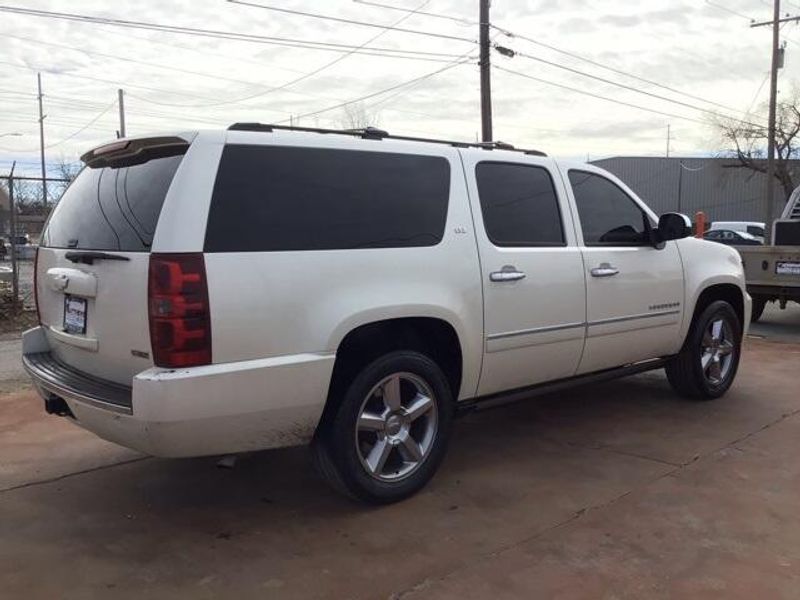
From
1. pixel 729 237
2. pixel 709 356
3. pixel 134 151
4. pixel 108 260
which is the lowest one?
pixel 709 356

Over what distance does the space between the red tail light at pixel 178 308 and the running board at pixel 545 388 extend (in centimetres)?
177

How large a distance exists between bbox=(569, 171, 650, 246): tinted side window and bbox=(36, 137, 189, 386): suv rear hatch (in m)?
2.77

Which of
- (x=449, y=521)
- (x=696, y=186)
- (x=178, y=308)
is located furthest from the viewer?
(x=696, y=186)

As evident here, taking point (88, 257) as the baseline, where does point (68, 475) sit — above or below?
below

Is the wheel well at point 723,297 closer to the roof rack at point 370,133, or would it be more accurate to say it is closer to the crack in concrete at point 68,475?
the roof rack at point 370,133

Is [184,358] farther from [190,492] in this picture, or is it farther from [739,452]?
[739,452]

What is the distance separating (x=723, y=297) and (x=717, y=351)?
475 millimetres

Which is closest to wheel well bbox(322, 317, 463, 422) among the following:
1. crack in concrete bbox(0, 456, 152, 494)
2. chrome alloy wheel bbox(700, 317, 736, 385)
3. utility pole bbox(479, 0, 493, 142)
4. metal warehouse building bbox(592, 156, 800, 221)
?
crack in concrete bbox(0, 456, 152, 494)

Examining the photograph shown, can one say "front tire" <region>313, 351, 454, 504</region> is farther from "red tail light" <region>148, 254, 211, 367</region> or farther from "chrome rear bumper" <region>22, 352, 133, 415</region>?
"chrome rear bumper" <region>22, 352, 133, 415</region>

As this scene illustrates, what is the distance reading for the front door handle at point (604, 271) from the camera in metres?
5.06

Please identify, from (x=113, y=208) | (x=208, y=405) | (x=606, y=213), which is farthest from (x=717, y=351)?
(x=113, y=208)

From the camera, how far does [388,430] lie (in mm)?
4086

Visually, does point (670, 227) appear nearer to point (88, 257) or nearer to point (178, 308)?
point (178, 308)

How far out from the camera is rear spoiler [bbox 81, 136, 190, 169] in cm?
359
